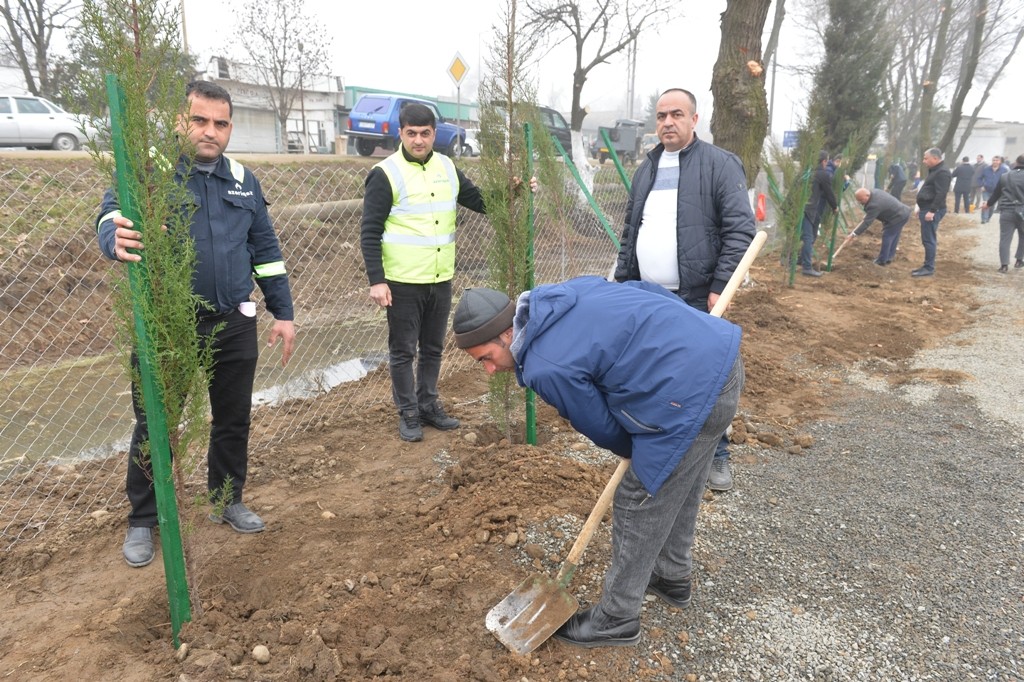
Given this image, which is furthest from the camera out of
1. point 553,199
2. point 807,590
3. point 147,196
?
point 553,199

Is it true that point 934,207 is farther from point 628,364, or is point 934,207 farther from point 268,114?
point 268,114

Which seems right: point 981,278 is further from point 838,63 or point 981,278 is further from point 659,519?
point 838,63

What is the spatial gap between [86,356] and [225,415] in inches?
161

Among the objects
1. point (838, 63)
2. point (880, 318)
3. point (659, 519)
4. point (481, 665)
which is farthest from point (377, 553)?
point (838, 63)

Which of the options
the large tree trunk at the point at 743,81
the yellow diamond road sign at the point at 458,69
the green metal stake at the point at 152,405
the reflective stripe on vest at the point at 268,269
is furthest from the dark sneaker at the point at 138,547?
the yellow diamond road sign at the point at 458,69

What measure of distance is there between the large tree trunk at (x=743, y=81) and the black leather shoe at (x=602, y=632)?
5.97 metres

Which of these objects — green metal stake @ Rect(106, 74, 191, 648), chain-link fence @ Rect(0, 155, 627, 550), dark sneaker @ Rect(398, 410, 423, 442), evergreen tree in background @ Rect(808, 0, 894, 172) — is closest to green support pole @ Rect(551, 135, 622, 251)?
chain-link fence @ Rect(0, 155, 627, 550)

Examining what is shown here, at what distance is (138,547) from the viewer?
2941 mm

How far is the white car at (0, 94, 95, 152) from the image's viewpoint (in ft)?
46.2

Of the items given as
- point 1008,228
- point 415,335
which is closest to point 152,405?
point 415,335

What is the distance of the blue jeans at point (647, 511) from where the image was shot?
2246 mm

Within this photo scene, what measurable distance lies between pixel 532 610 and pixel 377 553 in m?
0.87

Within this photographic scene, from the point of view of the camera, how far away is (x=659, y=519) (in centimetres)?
233

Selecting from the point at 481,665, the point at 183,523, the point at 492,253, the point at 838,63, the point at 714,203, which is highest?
the point at 838,63
